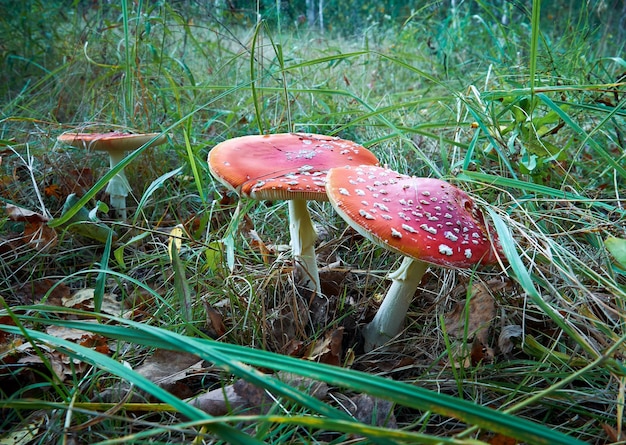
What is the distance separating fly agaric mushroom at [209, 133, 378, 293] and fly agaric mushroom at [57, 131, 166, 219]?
66 cm

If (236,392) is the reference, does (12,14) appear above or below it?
above

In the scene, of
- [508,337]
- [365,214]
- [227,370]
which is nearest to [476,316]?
[508,337]


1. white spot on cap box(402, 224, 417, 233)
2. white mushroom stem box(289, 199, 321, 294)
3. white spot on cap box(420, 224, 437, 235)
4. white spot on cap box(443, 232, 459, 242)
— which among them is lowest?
white mushroom stem box(289, 199, 321, 294)

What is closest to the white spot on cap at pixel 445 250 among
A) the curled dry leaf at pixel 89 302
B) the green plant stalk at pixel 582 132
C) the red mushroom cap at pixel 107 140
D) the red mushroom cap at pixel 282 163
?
the red mushroom cap at pixel 282 163

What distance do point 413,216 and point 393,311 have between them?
513mm

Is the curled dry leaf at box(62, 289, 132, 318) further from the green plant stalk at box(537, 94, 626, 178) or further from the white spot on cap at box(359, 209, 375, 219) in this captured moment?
the green plant stalk at box(537, 94, 626, 178)

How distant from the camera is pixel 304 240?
1962 mm

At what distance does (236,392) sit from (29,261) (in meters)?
1.31

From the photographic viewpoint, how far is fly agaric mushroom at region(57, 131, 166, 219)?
2.45 m

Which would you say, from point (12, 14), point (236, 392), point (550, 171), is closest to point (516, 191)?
point (550, 171)

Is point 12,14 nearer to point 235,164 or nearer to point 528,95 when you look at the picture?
point 235,164

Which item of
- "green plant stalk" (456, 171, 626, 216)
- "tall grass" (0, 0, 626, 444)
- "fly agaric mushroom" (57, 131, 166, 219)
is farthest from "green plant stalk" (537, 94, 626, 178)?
"fly agaric mushroom" (57, 131, 166, 219)

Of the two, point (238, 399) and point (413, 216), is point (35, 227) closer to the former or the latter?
point (238, 399)

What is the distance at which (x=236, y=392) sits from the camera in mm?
1370
